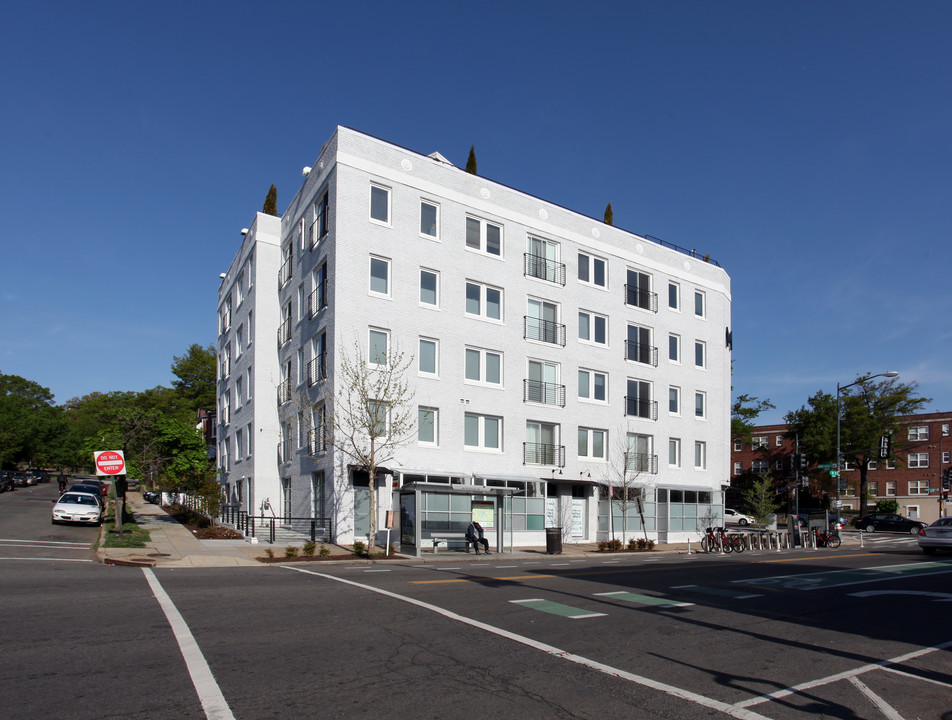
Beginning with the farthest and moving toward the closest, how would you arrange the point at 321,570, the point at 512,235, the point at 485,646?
1. the point at 512,235
2. the point at 321,570
3. the point at 485,646

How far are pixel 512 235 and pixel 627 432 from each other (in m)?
12.0

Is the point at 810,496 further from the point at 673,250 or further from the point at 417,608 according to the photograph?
the point at 417,608

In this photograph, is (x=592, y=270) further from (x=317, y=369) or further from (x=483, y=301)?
(x=317, y=369)

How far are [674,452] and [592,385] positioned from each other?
7.58m

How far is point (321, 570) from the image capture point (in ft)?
64.3

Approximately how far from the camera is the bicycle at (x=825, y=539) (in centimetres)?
3610

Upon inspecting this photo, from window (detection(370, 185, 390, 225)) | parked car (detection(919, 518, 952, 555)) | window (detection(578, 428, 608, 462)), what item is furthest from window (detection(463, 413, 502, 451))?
parked car (detection(919, 518, 952, 555))

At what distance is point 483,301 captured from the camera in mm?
34250

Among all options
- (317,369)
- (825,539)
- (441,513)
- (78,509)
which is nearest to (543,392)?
(441,513)

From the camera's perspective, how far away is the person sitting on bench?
26.6 meters

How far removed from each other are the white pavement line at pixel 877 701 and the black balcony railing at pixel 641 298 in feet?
108

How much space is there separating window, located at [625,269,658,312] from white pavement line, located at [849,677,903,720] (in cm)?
3307

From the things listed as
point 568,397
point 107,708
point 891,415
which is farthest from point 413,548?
point 891,415

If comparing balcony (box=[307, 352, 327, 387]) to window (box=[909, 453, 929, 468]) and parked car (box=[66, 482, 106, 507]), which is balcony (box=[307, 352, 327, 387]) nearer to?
parked car (box=[66, 482, 106, 507])
